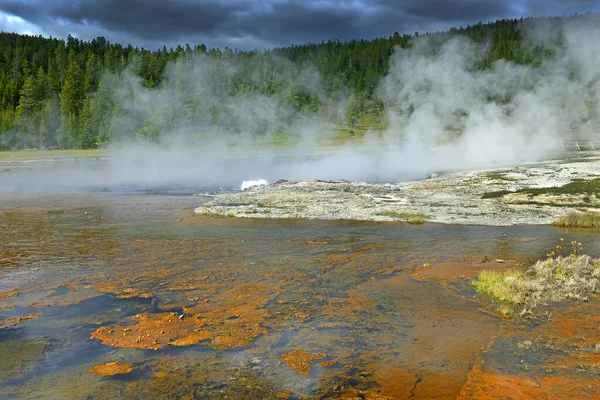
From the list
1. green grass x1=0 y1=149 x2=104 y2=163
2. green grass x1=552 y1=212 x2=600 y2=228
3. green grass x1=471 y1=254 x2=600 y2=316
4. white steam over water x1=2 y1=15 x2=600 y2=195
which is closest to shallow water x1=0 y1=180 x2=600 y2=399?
green grass x1=471 y1=254 x2=600 y2=316

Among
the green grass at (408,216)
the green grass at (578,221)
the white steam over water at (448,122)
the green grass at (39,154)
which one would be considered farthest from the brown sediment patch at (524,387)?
the green grass at (39,154)

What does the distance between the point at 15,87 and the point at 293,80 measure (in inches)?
1717

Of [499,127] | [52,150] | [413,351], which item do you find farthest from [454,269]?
[52,150]

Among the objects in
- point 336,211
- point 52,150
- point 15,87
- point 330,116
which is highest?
point 15,87

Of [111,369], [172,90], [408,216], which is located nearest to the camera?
[111,369]

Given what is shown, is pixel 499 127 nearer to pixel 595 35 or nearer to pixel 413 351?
pixel 595 35

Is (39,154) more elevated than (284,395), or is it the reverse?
(39,154)

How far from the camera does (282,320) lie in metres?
8.12

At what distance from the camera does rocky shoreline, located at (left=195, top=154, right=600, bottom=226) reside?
56.2 ft

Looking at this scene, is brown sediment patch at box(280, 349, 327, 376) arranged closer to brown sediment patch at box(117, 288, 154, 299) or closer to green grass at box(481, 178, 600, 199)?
brown sediment patch at box(117, 288, 154, 299)

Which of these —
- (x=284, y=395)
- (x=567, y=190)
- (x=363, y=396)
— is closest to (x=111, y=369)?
(x=284, y=395)

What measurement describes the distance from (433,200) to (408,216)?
12.4 ft

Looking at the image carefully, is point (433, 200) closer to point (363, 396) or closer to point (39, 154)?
point (363, 396)

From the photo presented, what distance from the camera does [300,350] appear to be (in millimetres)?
6973
